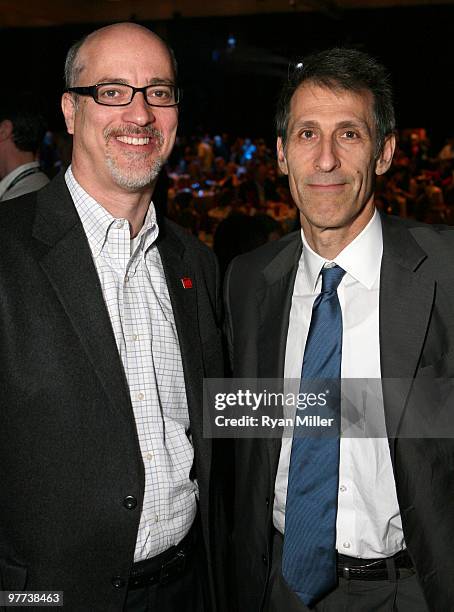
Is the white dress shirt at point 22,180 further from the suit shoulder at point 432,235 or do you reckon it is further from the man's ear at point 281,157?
the suit shoulder at point 432,235

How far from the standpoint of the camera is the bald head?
1.78m

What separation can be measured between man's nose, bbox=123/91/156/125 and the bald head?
0.15 metres

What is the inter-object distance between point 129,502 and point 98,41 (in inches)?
43.8

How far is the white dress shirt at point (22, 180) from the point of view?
11.8 ft

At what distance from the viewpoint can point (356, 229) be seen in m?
1.85

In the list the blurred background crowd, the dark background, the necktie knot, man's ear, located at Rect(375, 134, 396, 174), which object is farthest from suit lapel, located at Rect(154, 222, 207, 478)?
the dark background

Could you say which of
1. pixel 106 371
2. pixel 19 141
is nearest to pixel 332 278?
pixel 106 371

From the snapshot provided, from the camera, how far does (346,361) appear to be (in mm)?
1738

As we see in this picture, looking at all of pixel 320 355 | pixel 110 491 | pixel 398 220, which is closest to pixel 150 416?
pixel 110 491

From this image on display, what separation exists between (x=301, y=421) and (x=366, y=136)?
73cm

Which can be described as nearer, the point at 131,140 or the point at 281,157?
the point at 131,140

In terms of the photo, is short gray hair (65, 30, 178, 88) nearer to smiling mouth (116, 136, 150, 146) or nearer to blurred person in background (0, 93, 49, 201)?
Result: smiling mouth (116, 136, 150, 146)

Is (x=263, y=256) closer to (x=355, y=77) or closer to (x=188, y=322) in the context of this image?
(x=188, y=322)

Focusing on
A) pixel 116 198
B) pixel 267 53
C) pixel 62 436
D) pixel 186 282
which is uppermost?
pixel 267 53
